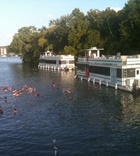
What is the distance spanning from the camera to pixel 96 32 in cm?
12569

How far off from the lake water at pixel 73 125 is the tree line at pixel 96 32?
46230 millimetres

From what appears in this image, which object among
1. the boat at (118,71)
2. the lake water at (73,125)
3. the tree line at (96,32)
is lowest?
the lake water at (73,125)

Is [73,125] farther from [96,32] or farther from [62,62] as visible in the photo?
[96,32]

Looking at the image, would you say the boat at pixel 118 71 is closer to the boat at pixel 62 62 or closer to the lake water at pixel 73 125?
the lake water at pixel 73 125

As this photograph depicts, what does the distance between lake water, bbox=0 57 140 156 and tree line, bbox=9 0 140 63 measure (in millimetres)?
46230

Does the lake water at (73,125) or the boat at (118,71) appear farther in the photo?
the boat at (118,71)

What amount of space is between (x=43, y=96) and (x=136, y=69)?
20353 mm

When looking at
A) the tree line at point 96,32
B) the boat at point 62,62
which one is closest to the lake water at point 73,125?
the tree line at point 96,32

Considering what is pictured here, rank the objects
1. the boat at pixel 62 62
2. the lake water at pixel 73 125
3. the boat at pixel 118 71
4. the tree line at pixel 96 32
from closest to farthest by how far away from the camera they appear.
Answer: the lake water at pixel 73 125, the boat at pixel 118 71, the tree line at pixel 96 32, the boat at pixel 62 62

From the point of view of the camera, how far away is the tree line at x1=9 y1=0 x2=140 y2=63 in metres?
98.3

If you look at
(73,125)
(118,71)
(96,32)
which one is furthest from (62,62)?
(73,125)

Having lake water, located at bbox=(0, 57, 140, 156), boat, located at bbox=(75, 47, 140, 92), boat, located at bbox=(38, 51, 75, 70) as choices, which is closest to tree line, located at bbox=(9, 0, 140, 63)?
boat, located at bbox=(38, 51, 75, 70)

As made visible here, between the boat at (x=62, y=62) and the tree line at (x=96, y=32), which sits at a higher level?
the tree line at (x=96, y=32)

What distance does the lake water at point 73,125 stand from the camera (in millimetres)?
28500
